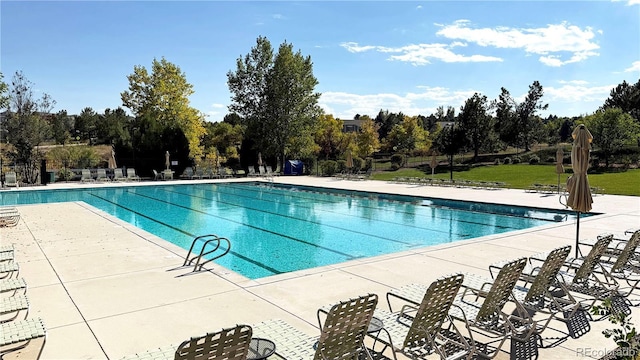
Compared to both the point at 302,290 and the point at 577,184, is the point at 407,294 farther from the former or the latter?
the point at 577,184

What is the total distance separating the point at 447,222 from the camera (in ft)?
44.0

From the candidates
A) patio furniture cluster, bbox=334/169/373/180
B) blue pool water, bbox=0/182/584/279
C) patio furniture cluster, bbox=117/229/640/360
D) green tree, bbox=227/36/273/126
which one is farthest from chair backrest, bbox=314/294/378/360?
green tree, bbox=227/36/273/126

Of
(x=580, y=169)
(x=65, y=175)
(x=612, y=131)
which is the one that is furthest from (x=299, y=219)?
(x=612, y=131)

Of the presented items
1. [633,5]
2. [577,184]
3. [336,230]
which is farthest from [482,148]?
[577,184]

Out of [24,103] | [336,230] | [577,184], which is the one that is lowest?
[336,230]

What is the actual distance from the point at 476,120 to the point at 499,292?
36.6 metres

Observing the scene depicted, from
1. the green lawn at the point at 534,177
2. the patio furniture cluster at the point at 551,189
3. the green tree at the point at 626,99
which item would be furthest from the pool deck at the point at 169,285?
the green tree at the point at 626,99

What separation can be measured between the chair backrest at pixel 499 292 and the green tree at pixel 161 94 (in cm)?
3132

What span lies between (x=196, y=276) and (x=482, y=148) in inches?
1484

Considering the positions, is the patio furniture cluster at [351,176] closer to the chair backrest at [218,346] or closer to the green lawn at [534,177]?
the green lawn at [534,177]

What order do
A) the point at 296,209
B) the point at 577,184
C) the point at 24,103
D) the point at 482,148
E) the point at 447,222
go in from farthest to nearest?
the point at 482,148 → the point at 24,103 → the point at 296,209 → the point at 447,222 → the point at 577,184

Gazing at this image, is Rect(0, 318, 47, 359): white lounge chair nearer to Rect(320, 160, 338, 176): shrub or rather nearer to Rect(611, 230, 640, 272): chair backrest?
Rect(611, 230, 640, 272): chair backrest

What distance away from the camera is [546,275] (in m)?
4.64

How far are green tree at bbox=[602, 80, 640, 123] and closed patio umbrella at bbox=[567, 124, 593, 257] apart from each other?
39.6 meters
